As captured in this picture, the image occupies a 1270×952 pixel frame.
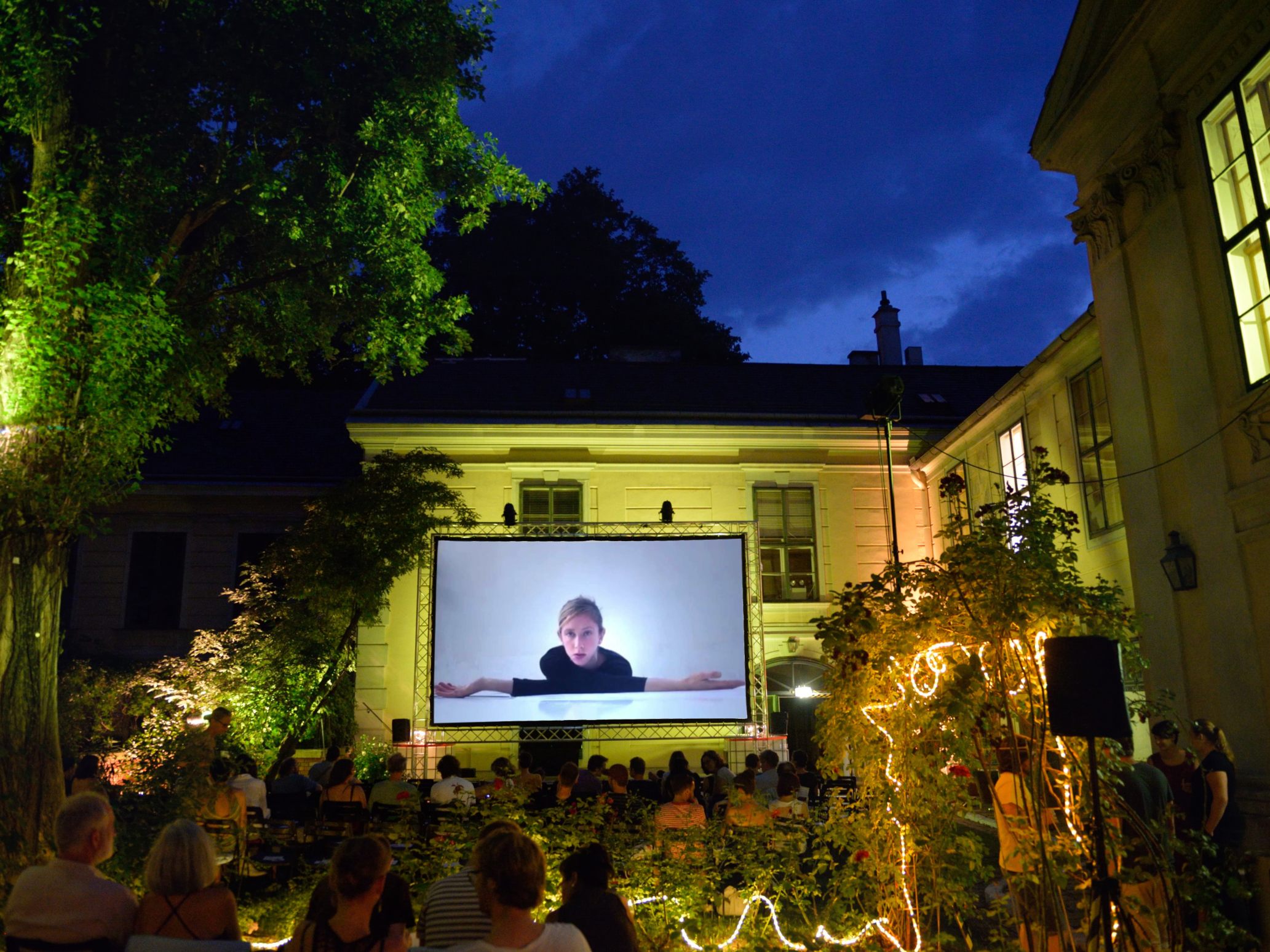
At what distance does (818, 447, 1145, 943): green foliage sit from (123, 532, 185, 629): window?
14959 millimetres

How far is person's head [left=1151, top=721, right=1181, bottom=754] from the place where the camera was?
17.8 ft

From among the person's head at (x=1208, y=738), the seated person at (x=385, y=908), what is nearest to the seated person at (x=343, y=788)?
the seated person at (x=385, y=908)

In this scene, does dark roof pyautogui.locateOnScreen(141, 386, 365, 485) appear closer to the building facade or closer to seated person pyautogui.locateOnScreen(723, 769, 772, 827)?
seated person pyautogui.locateOnScreen(723, 769, 772, 827)

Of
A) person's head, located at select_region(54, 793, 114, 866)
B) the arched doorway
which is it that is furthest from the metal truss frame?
person's head, located at select_region(54, 793, 114, 866)

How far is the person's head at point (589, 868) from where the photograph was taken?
11.7ft

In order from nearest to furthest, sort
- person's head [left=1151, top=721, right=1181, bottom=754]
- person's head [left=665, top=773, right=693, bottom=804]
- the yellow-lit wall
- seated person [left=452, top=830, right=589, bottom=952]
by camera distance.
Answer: seated person [left=452, top=830, right=589, bottom=952] < person's head [left=1151, top=721, right=1181, bottom=754] < person's head [left=665, top=773, right=693, bottom=804] < the yellow-lit wall

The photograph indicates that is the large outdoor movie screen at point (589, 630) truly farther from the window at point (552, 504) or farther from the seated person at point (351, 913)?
the seated person at point (351, 913)

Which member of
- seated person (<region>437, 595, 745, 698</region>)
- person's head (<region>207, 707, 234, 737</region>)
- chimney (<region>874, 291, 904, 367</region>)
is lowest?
person's head (<region>207, 707, 234, 737</region>)

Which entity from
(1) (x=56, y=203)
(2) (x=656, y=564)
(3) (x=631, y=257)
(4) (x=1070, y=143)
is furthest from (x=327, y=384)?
(4) (x=1070, y=143)

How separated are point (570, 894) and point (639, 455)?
12188 millimetres

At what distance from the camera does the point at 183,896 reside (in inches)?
121

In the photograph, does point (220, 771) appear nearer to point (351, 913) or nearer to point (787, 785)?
point (787, 785)

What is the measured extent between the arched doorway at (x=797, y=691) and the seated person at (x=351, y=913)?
1232cm

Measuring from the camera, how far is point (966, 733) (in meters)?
4.44
